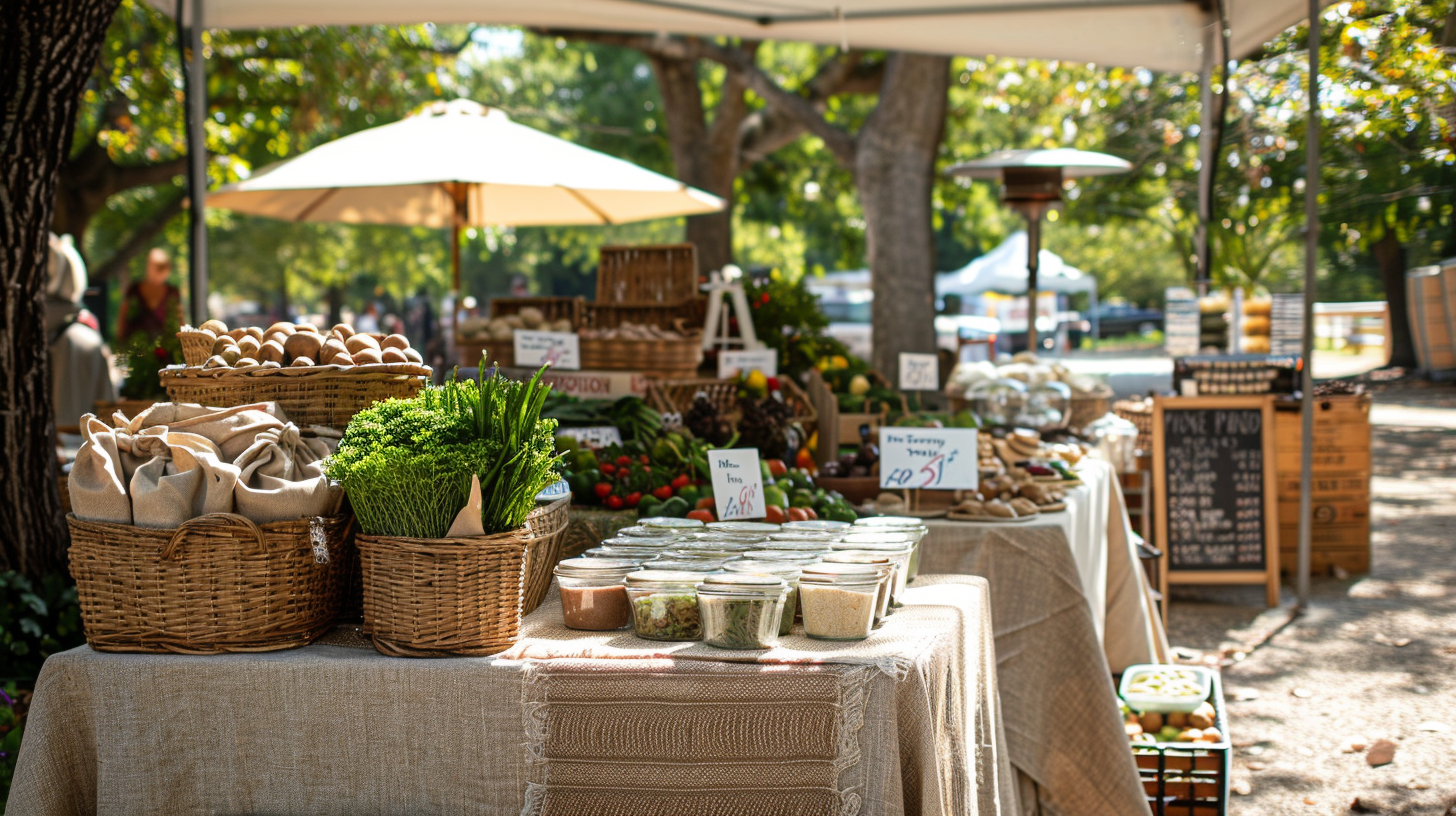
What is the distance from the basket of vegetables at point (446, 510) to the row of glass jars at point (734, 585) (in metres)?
0.21

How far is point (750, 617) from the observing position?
6.78 ft

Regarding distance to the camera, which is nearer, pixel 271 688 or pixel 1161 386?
pixel 271 688

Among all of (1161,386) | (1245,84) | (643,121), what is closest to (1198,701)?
(1245,84)

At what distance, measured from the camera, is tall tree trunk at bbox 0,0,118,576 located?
12.5ft

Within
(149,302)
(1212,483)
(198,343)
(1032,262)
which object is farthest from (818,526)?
(149,302)

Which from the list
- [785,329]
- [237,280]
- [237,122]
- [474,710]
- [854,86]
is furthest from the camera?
[237,280]

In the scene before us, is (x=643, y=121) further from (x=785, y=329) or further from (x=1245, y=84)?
(x=785, y=329)

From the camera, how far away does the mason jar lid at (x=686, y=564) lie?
2273mm

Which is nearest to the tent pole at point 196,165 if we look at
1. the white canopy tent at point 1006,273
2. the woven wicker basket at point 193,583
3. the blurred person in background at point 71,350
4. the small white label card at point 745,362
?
the small white label card at point 745,362

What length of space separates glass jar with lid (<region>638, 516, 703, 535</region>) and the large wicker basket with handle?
0.56 m

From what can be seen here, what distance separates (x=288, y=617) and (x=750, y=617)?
32.2 inches

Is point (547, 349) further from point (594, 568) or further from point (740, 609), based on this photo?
point (740, 609)

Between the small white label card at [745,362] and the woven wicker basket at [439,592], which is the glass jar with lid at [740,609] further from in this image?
the small white label card at [745,362]

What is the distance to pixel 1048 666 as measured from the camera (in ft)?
11.0
